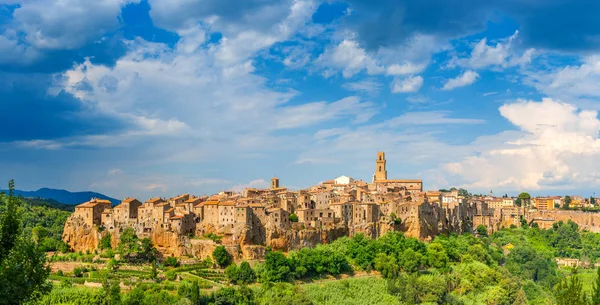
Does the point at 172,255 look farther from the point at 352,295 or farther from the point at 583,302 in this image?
the point at 583,302

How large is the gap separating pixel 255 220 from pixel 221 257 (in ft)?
17.6

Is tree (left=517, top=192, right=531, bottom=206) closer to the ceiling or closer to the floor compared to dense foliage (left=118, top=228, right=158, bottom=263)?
closer to the ceiling

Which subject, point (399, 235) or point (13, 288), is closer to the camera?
point (13, 288)

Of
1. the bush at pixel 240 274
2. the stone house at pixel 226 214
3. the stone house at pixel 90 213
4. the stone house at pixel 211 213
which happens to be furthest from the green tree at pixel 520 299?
the stone house at pixel 90 213

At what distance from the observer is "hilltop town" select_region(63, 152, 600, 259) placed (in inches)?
1805

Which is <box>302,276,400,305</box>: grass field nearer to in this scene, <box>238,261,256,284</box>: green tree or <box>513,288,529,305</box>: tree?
<box>238,261,256,284</box>: green tree

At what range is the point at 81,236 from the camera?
47.1 metres

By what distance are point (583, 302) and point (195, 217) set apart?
113 feet

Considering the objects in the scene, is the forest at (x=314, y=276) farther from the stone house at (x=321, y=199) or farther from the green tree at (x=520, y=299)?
the stone house at (x=321, y=199)

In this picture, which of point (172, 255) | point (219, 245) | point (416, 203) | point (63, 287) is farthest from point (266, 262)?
point (416, 203)

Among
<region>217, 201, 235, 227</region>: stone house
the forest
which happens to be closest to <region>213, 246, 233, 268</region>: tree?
the forest

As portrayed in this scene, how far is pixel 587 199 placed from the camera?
112625 mm

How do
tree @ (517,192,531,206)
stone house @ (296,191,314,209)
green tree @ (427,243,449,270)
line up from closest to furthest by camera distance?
green tree @ (427,243,449,270)
stone house @ (296,191,314,209)
tree @ (517,192,531,206)

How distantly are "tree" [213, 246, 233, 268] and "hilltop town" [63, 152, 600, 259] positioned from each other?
80 cm
